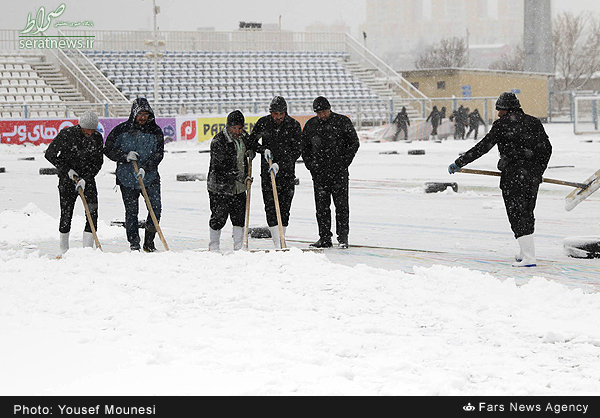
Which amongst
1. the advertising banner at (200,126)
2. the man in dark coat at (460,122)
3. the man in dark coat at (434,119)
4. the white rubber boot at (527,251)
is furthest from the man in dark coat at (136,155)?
the man in dark coat at (460,122)

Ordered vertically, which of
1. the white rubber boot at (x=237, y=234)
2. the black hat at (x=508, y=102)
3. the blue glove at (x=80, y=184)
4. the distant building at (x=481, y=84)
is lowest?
the white rubber boot at (x=237, y=234)

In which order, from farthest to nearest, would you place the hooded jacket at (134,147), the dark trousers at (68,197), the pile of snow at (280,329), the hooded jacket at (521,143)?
the hooded jacket at (134,147), the dark trousers at (68,197), the hooded jacket at (521,143), the pile of snow at (280,329)

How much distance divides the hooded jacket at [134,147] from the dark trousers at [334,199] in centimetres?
173

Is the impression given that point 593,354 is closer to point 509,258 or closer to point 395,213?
point 509,258

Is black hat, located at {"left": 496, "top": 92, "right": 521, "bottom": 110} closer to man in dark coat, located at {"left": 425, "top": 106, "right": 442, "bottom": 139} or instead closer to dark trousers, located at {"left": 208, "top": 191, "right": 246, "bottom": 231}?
dark trousers, located at {"left": 208, "top": 191, "right": 246, "bottom": 231}

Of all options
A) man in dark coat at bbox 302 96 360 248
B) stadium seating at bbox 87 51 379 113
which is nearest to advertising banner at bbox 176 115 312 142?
stadium seating at bbox 87 51 379 113

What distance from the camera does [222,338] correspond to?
491 cm

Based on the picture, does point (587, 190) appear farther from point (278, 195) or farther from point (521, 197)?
point (278, 195)

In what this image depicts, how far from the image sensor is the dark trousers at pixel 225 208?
801cm

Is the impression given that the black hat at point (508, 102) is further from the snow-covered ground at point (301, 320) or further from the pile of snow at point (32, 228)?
the pile of snow at point (32, 228)

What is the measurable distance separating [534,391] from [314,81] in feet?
125

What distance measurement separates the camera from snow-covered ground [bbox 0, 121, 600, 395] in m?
4.16

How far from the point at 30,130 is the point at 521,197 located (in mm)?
22392

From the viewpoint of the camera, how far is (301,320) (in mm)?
5293
